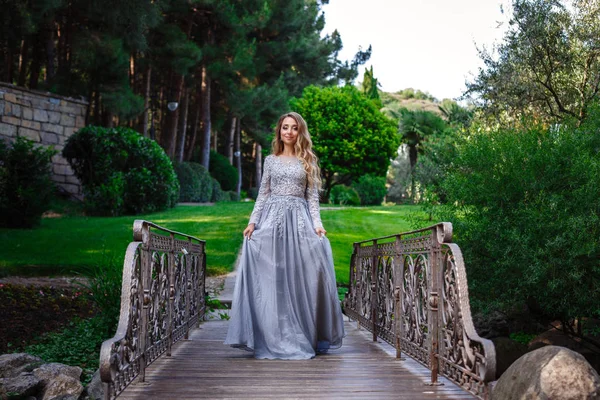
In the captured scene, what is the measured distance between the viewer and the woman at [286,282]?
5.04 meters

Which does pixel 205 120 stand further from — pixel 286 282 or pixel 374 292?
pixel 286 282

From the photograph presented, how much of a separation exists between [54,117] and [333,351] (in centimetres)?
1466

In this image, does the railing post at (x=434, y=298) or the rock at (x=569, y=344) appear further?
the rock at (x=569, y=344)

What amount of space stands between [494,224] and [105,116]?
20.2m

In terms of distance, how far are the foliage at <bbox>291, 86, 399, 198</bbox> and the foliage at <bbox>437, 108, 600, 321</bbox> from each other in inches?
842

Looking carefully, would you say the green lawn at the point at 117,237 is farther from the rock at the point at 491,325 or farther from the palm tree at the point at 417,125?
the palm tree at the point at 417,125

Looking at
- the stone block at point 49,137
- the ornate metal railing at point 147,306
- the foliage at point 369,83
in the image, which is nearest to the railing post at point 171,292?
the ornate metal railing at point 147,306

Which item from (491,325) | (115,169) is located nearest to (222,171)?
(115,169)

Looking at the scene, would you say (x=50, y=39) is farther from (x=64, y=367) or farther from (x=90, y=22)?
(x=64, y=367)

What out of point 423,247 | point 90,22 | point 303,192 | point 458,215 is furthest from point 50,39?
point 423,247

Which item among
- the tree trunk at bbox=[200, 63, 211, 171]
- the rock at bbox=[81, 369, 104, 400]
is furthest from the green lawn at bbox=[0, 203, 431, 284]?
the tree trunk at bbox=[200, 63, 211, 171]

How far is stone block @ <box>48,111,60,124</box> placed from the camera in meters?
17.4

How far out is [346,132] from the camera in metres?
30.8

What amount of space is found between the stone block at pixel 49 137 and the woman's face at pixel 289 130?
13.5 meters
